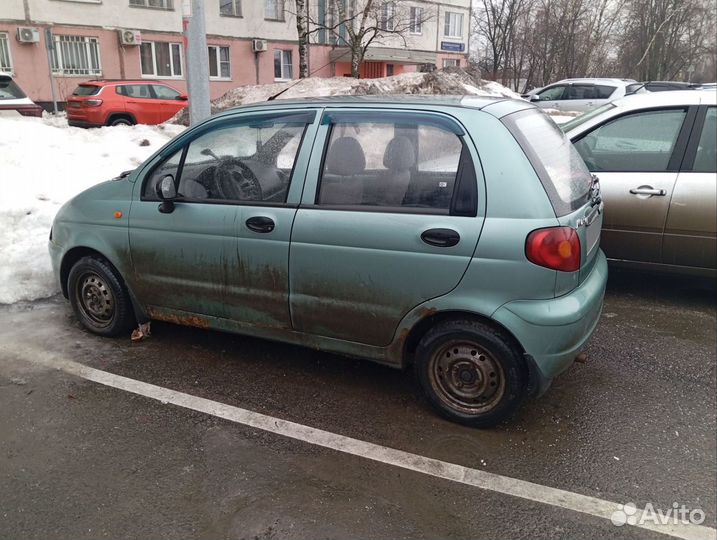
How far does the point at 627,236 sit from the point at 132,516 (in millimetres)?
4223

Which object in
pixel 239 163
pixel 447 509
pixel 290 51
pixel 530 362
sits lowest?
pixel 447 509

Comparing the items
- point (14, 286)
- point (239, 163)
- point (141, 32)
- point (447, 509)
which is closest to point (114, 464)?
point (447, 509)

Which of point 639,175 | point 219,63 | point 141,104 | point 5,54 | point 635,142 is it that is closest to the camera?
point 639,175

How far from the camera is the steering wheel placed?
368cm

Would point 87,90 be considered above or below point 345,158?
above

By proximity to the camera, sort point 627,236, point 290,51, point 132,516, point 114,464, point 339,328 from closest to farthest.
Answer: point 132,516 → point 114,464 → point 339,328 → point 627,236 → point 290,51

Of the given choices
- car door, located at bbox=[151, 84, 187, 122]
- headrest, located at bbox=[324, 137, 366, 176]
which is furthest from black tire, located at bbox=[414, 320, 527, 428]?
car door, located at bbox=[151, 84, 187, 122]

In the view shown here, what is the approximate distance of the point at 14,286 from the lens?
17.2 ft

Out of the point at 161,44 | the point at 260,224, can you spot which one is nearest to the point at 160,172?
the point at 260,224

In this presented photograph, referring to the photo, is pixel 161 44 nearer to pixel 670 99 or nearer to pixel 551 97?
pixel 551 97

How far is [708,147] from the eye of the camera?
4.76 m

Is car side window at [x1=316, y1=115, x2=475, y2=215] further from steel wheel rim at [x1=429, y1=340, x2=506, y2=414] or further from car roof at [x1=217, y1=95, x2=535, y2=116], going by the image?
steel wheel rim at [x1=429, y1=340, x2=506, y2=414]

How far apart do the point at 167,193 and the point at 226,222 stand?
20.1 inches

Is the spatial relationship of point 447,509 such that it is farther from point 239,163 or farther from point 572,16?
point 572,16
